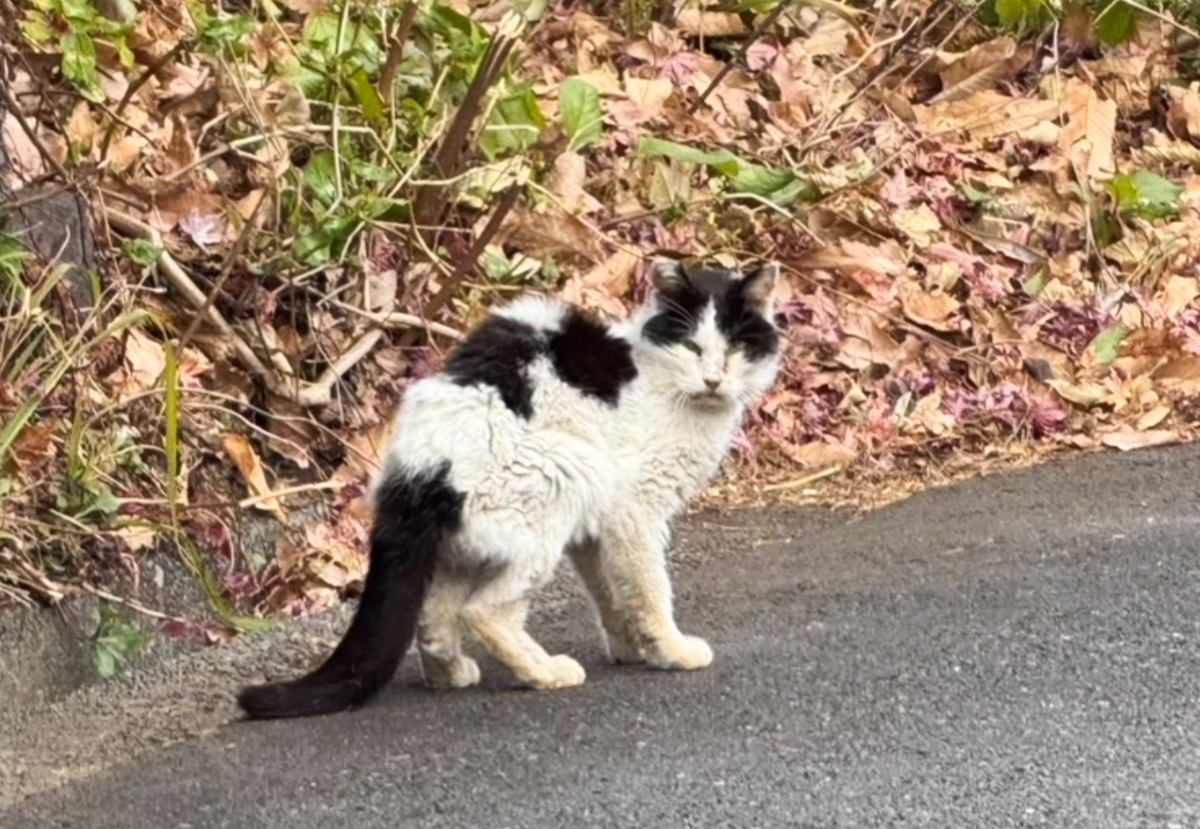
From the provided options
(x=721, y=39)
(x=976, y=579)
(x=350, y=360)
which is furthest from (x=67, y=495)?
(x=721, y=39)

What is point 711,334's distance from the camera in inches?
212

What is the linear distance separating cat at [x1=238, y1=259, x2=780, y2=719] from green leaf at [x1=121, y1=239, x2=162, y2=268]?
1413 mm

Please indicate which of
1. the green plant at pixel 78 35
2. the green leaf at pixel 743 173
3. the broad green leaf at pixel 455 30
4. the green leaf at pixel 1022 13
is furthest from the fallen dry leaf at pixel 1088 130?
the green plant at pixel 78 35

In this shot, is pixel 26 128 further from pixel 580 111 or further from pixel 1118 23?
pixel 1118 23

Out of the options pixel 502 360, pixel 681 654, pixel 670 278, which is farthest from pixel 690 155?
pixel 681 654

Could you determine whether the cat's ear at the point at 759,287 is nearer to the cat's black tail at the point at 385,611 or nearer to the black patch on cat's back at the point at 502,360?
the black patch on cat's back at the point at 502,360

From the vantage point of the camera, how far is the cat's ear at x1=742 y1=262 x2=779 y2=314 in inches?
216

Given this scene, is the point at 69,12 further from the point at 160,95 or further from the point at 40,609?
the point at 40,609

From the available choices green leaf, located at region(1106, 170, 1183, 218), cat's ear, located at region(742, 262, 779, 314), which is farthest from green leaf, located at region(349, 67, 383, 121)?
green leaf, located at region(1106, 170, 1183, 218)

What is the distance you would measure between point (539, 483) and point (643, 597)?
421 mm

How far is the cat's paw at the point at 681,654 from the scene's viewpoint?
493 cm

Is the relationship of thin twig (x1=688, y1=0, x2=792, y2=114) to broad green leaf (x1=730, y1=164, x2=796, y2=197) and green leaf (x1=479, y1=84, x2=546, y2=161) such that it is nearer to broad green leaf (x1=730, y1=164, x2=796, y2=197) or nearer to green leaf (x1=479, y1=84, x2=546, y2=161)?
broad green leaf (x1=730, y1=164, x2=796, y2=197)

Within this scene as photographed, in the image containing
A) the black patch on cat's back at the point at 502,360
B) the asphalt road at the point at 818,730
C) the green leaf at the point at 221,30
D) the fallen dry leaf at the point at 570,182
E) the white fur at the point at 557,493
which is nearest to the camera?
the asphalt road at the point at 818,730

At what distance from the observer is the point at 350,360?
6684 mm
